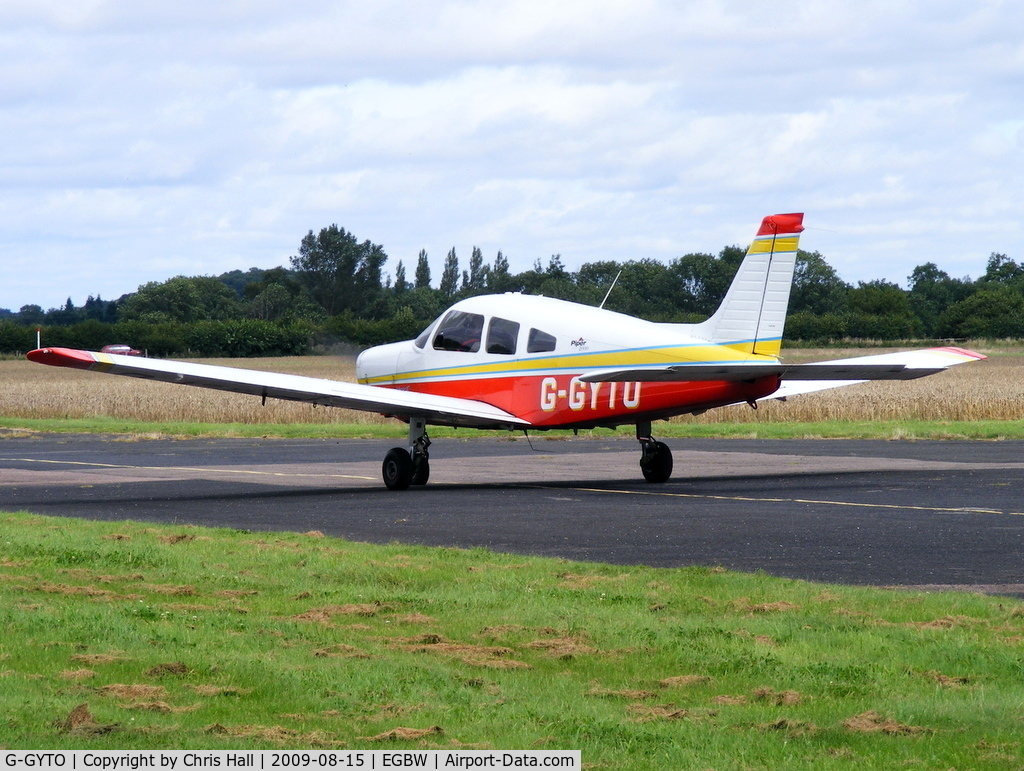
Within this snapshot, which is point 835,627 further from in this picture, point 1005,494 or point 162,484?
point 162,484

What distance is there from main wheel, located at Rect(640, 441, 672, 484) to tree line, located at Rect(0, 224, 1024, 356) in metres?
8.22

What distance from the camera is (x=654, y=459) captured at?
19688 mm

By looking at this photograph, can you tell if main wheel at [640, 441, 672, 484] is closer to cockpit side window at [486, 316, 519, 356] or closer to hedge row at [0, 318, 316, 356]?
cockpit side window at [486, 316, 519, 356]

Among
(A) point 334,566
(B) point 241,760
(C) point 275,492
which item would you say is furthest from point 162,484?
(B) point 241,760

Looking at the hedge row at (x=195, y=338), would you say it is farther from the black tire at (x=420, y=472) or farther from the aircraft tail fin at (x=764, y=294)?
the aircraft tail fin at (x=764, y=294)

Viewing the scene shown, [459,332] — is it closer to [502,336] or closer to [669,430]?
[502,336]

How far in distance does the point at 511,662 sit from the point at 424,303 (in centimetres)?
8778

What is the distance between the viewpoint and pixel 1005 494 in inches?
657

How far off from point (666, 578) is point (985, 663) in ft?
10.5

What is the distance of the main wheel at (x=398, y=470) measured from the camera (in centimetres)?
1903

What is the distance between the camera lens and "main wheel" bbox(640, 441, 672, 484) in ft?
64.5

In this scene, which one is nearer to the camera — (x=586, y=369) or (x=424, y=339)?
(x=586, y=369)
